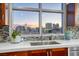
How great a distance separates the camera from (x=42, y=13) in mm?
2932

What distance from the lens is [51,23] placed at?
2883 millimetres

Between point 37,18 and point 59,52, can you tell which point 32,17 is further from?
point 59,52

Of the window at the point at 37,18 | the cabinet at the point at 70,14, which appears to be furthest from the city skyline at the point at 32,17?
the cabinet at the point at 70,14

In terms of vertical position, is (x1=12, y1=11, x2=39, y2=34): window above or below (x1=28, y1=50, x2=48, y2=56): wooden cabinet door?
above

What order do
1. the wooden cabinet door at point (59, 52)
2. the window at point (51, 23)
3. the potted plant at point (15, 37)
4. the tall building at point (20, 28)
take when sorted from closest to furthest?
the wooden cabinet door at point (59, 52) → the potted plant at point (15, 37) → the tall building at point (20, 28) → the window at point (51, 23)

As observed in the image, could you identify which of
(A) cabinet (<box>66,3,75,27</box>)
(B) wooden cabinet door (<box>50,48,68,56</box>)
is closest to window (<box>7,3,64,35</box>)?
(A) cabinet (<box>66,3,75,27</box>)

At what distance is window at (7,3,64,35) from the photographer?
279 centimetres

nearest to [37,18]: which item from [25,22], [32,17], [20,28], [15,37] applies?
[32,17]

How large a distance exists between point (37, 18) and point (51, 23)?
30cm

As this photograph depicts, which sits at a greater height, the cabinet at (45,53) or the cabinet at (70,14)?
the cabinet at (70,14)

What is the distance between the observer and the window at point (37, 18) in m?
2.79

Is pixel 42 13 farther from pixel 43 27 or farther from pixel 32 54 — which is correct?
pixel 32 54

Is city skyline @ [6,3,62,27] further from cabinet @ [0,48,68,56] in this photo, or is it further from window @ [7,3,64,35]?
cabinet @ [0,48,68,56]

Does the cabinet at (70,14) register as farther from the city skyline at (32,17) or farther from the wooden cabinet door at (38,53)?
the wooden cabinet door at (38,53)
